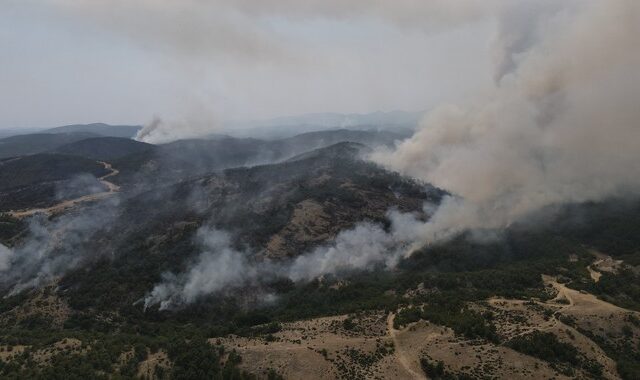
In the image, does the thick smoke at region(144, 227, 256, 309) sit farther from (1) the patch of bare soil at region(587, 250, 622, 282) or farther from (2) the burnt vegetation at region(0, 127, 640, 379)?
(1) the patch of bare soil at region(587, 250, 622, 282)

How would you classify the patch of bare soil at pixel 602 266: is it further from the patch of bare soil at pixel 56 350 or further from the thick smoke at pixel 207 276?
the patch of bare soil at pixel 56 350

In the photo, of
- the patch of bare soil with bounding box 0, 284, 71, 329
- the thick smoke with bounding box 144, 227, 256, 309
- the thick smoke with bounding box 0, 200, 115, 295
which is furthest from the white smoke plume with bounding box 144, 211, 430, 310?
the thick smoke with bounding box 0, 200, 115, 295

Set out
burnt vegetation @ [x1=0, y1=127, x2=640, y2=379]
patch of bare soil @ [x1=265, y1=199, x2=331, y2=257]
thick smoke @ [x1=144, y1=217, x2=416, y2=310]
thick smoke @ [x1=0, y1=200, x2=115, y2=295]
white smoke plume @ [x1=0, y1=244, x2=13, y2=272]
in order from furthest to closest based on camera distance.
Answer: patch of bare soil @ [x1=265, y1=199, x2=331, y2=257], white smoke plume @ [x1=0, y1=244, x2=13, y2=272], thick smoke @ [x1=0, y1=200, x2=115, y2=295], thick smoke @ [x1=144, y1=217, x2=416, y2=310], burnt vegetation @ [x1=0, y1=127, x2=640, y2=379]

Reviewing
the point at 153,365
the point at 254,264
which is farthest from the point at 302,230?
the point at 153,365

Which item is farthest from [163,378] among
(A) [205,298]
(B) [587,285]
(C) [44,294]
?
(B) [587,285]

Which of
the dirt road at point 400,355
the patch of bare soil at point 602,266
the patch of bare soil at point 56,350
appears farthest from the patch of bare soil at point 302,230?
the patch of bare soil at point 602,266

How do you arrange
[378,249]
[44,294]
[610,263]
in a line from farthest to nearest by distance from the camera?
1. [378,249]
2. [610,263]
3. [44,294]

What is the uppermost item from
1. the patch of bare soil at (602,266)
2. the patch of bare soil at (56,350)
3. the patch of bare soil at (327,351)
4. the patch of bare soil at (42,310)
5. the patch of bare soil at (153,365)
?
the patch of bare soil at (56,350)

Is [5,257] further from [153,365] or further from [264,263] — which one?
[153,365]

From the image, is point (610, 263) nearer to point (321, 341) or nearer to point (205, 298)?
point (321, 341)

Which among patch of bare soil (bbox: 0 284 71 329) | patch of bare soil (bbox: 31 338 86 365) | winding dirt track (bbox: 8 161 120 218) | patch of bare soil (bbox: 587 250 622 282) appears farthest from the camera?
winding dirt track (bbox: 8 161 120 218)

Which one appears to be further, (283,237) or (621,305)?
(283,237)
